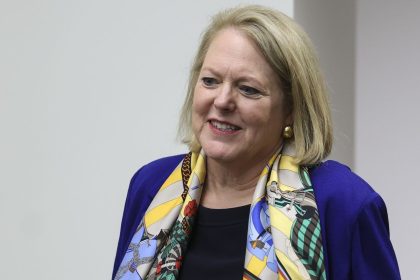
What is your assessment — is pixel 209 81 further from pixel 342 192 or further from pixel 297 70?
pixel 342 192

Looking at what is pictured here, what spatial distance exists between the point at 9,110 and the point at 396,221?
1917mm

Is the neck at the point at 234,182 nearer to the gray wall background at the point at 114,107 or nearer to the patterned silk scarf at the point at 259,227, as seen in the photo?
the patterned silk scarf at the point at 259,227

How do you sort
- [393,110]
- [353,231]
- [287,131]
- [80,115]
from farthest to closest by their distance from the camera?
[80,115]
[393,110]
[287,131]
[353,231]

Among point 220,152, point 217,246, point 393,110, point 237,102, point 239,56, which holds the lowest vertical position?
point 217,246

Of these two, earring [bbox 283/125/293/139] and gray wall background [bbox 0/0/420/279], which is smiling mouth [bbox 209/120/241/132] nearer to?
earring [bbox 283/125/293/139]

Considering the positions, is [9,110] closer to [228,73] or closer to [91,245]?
[91,245]

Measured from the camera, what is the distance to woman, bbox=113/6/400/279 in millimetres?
2264

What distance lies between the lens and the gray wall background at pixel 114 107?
158 inches

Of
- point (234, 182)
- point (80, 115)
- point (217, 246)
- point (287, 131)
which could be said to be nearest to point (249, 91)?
point (287, 131)

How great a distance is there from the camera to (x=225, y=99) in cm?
234

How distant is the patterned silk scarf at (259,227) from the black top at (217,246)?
3 cm

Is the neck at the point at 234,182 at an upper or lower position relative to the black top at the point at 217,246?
upper

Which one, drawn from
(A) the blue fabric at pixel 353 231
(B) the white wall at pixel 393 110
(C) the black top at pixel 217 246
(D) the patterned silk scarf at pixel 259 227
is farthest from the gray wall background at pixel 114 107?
(A) the blue fabric at pixel 353 231

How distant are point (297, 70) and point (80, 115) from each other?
1.99 metres
